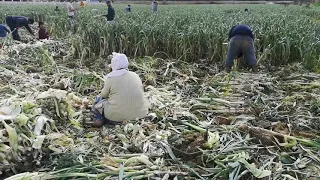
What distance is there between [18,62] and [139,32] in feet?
8.44

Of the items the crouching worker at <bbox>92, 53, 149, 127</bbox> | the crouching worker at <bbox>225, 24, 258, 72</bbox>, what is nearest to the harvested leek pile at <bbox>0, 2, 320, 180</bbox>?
the crouching worker at <bbox>92, 53, 149, 127</bbox>

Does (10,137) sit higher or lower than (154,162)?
higher

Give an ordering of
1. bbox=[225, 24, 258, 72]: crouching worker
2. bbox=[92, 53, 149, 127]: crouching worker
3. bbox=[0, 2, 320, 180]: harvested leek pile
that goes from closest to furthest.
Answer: bbox=[0, 2, 320, 180]: harvested leek pile → bbox=[92, 53, 149, 127]: crouching worker → bbox=[225, 24, 258, 72]: crouching worker

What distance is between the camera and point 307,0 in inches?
2013

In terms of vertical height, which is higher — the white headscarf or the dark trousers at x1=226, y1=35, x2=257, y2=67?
the white headscarf

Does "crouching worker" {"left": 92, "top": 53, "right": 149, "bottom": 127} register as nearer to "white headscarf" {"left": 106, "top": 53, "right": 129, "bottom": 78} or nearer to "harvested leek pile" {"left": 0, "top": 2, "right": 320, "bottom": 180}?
"white headscarf" {"left": 106, "top": 53, "right": 129, "bottom": 78}

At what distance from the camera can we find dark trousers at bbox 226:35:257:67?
23.9 feet

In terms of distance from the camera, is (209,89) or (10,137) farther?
(209,89)

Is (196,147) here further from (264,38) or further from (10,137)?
(264,38)

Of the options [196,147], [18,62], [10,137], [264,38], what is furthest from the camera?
[264,38]

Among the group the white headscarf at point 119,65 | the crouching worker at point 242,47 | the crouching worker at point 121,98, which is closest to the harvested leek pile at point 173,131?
the crouching worker at point 121,98

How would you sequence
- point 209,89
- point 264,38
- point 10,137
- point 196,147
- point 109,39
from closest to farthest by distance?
point 10,137 < point 196,147 < point 209,89 < point 264,38 < point 109,39

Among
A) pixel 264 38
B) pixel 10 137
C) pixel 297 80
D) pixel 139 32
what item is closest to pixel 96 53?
pixel 139 32

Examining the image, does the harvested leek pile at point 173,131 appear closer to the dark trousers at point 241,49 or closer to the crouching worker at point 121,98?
the crouching worker at point 121,98
